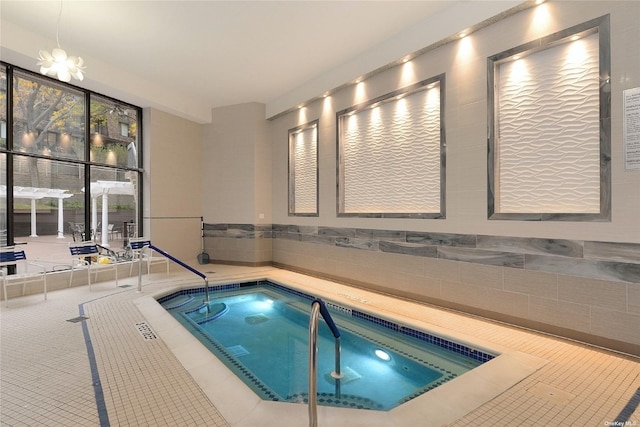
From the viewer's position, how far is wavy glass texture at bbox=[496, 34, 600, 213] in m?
2.86

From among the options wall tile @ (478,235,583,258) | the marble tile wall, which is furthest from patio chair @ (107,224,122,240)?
wall tile @ (478,235,583,258)

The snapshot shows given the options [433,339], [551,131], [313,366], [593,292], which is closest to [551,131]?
[551,131]

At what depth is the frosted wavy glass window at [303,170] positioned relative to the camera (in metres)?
6.08

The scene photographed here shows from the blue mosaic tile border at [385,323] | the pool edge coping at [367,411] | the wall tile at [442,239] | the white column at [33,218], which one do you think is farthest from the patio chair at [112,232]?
the wall tile at [442,239]

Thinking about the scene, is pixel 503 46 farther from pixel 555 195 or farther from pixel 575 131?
pixel 555 195

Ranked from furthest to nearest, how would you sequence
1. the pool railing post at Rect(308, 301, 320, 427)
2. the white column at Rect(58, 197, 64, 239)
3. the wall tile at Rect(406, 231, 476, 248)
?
the white column at Rect(58, 197, 64, 239), the wall tile at Rect(406, 231, 476, 248), the pool railing post at Rect(308, 301, 320, 427)

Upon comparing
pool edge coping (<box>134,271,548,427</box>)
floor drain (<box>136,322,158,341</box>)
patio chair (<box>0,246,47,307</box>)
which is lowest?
pool edge coping (<box>134,271,548,427</box>)

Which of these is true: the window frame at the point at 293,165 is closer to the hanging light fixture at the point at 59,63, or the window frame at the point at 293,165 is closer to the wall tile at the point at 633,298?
the hanging light fixture at the point at 59,63

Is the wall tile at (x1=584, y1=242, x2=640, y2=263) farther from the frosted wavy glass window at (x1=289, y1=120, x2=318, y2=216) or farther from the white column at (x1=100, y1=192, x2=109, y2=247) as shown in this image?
the white column at (x1=100, y1=192, x2=109, y2=247)

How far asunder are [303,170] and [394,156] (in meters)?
2.17

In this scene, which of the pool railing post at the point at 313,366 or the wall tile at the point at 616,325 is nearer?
the pool railing post at the point at 313,366

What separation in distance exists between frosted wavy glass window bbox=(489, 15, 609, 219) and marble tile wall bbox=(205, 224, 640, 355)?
356 mm

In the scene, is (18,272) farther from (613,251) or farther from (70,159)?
(613,251)

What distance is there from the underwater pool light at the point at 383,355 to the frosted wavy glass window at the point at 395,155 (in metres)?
1.75
